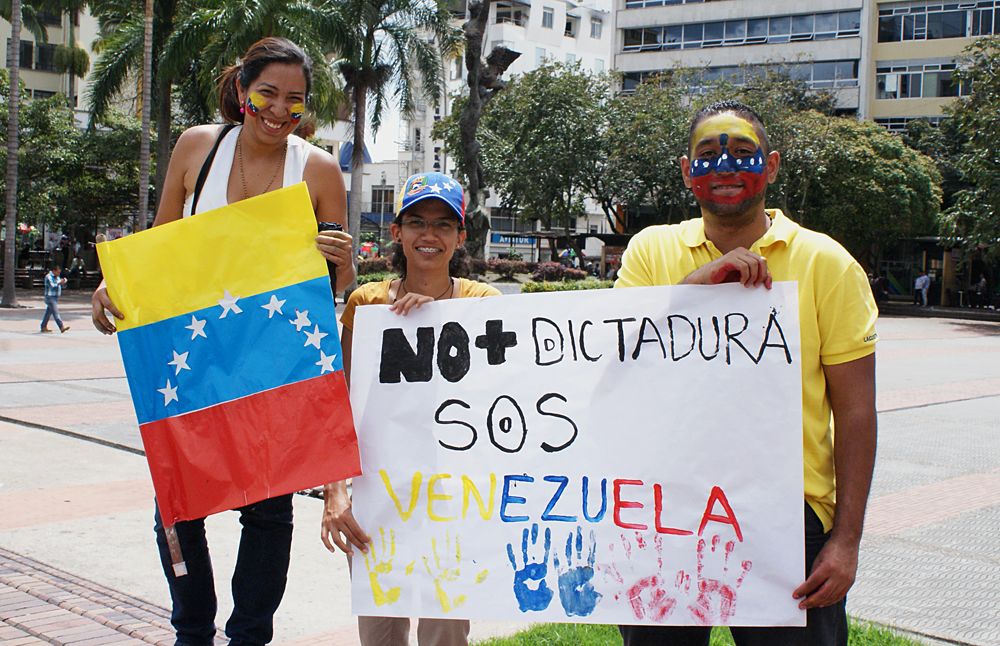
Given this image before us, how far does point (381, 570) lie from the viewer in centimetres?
242

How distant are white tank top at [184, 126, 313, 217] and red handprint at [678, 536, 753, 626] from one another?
63.0 inches

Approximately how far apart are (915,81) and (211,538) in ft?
155

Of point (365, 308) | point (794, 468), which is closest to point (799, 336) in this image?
point (794, 468)

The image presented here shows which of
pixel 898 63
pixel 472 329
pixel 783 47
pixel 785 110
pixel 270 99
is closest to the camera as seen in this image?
pixel 472 329

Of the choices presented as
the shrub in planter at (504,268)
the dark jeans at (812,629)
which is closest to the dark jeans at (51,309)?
the shrub in planter at (504,268)

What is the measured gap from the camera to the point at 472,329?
249 cm

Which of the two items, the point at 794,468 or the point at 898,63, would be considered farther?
the point at 898,63

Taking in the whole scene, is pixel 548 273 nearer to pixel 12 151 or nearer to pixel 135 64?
pixel 135 64

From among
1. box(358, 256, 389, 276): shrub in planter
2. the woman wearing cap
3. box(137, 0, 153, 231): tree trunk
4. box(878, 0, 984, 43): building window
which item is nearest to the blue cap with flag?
the woman wearing cap

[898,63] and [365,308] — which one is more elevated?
[898,63]

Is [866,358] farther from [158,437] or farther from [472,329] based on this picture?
[158,437]

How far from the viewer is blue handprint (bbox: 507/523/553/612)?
2318 millimetres

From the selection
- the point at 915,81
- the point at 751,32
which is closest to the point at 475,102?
the point at 915,81

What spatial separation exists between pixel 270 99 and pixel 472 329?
3.02ft
